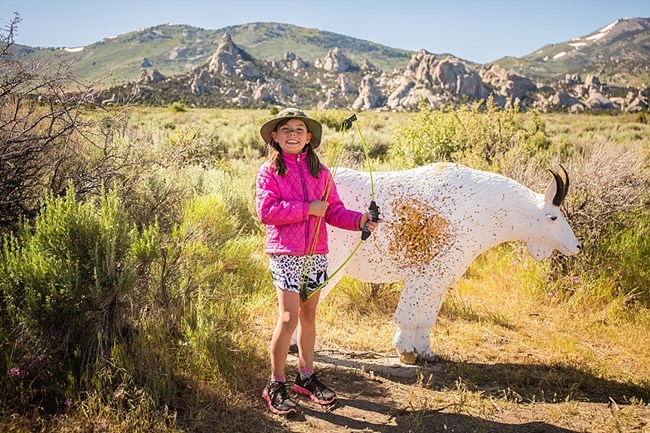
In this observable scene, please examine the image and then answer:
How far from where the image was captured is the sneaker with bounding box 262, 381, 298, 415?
3217mm

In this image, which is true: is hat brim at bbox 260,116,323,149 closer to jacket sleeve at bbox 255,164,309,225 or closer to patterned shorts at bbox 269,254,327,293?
jacket sleeve at bbox 255,164,309,225

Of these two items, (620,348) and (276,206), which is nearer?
(276,206)

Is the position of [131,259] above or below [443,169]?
below

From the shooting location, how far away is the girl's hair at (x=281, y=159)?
3.28 m

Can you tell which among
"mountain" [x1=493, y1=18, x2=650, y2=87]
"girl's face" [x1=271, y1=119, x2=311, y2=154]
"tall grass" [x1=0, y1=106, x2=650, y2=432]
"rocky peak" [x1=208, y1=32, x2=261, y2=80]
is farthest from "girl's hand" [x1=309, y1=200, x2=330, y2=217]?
"mountain" [x1=493, y1=18, x2=650, y2=87]

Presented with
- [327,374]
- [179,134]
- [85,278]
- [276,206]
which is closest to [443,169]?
[276,206]

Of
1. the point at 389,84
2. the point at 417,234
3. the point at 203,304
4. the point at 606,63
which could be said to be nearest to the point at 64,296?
the point at 203,304

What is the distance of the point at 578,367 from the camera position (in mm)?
4215

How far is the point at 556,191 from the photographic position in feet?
13.0

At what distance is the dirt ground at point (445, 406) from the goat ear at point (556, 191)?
150 centimetres

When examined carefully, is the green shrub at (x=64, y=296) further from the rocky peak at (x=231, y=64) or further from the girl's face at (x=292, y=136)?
the rocky peak at (x=231, y=64)

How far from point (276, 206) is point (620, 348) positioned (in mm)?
3722

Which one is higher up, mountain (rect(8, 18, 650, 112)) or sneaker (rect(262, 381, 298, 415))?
mountain (rect(8, 18, 650, 112))

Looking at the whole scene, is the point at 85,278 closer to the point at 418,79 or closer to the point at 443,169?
the point at 443,169
